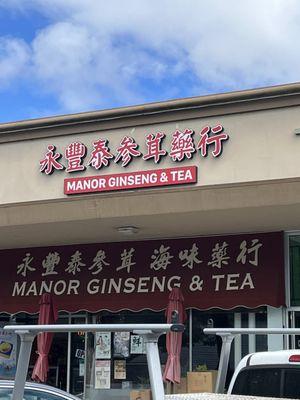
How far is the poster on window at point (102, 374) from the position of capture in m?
13.9

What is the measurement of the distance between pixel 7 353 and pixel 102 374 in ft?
8.05

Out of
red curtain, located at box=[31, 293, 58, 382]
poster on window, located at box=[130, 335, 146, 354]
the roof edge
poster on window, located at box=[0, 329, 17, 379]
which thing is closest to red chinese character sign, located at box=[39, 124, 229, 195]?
the roof edge

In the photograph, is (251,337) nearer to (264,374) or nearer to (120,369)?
(120,369)

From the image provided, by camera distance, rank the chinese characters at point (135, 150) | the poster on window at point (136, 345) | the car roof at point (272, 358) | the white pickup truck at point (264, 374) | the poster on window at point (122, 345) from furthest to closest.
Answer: the poster on window at point (122, 345) < the poster on window at point (136, 345) < the chinese characters at point (135, 150) < the car roof at point (272, 358) < the white pickup truck at point (264, 374)

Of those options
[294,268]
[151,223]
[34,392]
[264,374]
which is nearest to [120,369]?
[151,223]

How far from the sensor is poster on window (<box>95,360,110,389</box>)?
546 inches

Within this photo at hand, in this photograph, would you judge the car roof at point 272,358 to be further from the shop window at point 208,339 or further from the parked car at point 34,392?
the shop window at point 208,339

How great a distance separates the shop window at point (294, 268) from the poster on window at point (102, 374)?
13.6 feet

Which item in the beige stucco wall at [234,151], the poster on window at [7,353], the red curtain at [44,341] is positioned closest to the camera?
the beige stucco wall at [234,151]

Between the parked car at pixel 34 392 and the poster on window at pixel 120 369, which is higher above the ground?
the poster on window at pixel 120 369

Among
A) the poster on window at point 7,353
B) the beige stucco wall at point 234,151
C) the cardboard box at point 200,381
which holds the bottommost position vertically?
the cardboard box at point 200,381

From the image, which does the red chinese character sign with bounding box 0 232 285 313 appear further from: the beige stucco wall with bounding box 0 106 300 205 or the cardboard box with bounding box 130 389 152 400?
the beige stucco wall with bounding box 0 106 300 205

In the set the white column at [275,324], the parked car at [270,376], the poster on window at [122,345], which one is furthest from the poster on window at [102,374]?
the parked car at [270,376]

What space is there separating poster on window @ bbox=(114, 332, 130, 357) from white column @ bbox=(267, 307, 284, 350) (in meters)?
3.07
